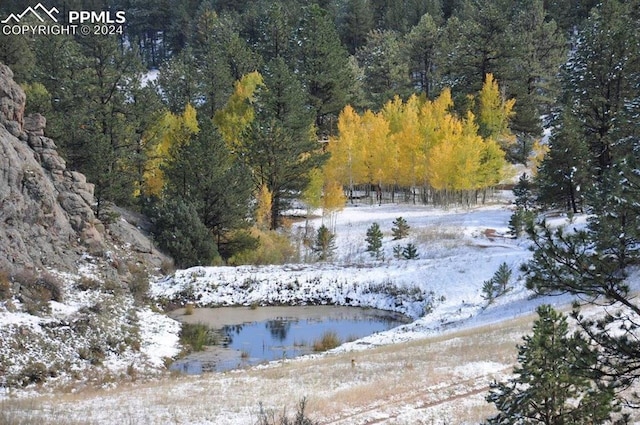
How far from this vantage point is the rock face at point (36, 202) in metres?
24.6

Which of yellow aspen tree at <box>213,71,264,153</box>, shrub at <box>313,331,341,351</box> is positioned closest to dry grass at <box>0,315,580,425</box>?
shrub at <box>313,331,341,351</box>

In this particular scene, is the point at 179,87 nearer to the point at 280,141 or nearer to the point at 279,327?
the point at 280,141

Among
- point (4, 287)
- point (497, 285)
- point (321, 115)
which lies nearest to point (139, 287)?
point (4, 287)

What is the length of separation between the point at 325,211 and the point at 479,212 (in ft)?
36.0

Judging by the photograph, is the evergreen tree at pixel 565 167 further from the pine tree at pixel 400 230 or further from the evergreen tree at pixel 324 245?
the evergreen tree at pixel 324 245

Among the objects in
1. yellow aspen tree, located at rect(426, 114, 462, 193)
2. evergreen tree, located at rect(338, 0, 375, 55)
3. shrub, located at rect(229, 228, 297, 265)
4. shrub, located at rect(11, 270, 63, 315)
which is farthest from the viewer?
evergreen tree, located at rect(338, 0, 375, 55)

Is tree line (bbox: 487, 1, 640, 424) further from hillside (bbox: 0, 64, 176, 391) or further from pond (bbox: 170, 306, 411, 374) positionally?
hillside (bbox: 0, 64, 176, 391)

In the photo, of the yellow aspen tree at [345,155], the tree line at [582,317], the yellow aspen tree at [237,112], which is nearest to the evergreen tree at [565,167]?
the yellow aspen tree at [345,155]

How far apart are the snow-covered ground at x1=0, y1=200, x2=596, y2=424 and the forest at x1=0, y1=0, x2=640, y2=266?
3662mm

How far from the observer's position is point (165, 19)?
101 metres

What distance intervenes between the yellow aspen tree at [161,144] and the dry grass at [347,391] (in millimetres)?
22613

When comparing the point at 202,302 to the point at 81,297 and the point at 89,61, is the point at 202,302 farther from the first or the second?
the point at 89,61

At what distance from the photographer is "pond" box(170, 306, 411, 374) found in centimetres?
2238

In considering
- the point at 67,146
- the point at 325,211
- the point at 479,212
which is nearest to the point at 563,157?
the point at 479,212
